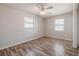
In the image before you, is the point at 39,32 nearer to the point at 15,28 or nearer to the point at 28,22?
the point at 28,22

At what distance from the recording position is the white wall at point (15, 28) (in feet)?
6.40

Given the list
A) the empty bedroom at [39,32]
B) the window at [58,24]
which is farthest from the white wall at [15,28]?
the window at [58,24]

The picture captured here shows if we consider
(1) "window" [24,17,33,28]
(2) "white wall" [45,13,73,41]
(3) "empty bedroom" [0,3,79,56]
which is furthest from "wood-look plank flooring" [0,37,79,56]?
(1) "window" [24,17,33,28]

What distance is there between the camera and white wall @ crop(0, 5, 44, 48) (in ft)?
6.40

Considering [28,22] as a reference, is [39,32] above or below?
below

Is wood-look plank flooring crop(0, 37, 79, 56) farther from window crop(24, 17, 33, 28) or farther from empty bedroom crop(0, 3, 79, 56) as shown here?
window crop(24, 17, 33, 28)

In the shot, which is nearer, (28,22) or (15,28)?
(28,22)

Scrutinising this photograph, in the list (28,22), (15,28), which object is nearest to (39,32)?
(28,22)

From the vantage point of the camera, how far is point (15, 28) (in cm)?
206

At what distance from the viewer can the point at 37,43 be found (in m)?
1.96

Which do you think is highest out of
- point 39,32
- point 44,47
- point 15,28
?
point 15,28

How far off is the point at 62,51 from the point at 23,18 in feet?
4.18

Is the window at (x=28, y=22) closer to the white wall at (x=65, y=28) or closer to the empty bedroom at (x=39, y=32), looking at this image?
the empty bedroom at (x=39, y=32)

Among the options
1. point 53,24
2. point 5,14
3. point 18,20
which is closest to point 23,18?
point 18,20
